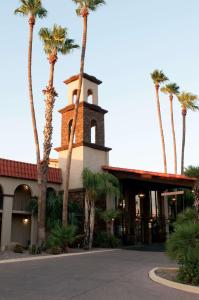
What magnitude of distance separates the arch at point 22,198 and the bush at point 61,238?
4.17 meters

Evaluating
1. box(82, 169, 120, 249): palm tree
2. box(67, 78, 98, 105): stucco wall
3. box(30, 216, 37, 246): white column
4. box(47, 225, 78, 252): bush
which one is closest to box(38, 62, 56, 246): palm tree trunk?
box(47, 225, 78, 252): bush

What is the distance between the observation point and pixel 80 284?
9.69 meters

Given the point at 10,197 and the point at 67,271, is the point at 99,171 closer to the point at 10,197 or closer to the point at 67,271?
the point at 10,197

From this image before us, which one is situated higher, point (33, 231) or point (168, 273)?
point (33, 231)

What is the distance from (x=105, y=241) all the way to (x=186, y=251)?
14547mm

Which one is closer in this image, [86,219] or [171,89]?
[86,219]

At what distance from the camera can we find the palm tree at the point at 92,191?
23.6 meters

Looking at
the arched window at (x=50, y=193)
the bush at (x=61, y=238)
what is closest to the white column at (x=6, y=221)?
the arched window at (x=50, y=193)

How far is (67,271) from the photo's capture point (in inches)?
478

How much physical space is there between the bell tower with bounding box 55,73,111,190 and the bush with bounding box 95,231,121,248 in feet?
13.1

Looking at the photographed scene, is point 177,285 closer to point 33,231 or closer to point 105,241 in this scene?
point 105,241

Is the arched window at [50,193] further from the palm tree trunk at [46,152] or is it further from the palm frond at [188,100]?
the palm frond at [188,100]

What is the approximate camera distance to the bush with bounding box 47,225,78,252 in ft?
67.5

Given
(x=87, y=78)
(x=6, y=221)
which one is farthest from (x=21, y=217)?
(x=87, y=78)
